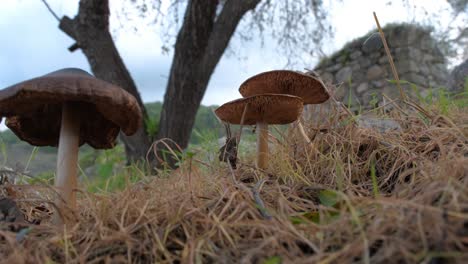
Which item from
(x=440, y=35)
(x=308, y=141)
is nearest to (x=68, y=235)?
(x=308, y=141)

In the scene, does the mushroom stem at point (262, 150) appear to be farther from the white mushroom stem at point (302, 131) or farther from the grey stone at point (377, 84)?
the grey stone at point (377, 84)

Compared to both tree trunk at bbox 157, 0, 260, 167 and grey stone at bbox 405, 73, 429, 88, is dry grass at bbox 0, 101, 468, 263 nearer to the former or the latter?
tree trunk at bbox 157, 0, 260, 167

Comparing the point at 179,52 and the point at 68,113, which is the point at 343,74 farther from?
the point at 68,113

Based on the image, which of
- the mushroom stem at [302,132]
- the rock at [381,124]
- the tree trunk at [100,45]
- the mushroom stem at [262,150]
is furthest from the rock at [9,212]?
the tree trunk at [100,45]

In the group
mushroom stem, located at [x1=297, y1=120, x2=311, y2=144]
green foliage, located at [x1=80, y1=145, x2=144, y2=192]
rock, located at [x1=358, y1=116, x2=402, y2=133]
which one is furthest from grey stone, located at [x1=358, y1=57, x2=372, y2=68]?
green foliage, located at [x1=80, y1=145, x2=144, y2=192]

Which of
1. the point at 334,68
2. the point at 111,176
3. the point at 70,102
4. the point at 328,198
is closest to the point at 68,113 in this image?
the point at 70,102

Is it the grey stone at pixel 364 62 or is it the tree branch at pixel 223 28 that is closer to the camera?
the tree branch at pixel 223 28
